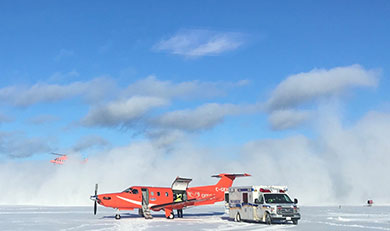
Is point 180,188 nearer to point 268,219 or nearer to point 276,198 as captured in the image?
point 276,198

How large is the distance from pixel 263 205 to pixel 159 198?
12.0 meters

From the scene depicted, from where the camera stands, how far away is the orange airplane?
37222 millimetres

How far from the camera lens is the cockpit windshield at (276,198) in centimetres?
3085

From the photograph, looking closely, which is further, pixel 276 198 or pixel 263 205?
pixel 276 198

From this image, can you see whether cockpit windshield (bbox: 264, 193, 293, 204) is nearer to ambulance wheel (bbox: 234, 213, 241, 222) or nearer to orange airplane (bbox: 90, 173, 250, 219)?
ambulance wheel (bbox: 234, 213, 241, 222)

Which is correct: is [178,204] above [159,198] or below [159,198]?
below

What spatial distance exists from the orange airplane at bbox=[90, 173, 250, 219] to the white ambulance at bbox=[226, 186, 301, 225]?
20.4 feet

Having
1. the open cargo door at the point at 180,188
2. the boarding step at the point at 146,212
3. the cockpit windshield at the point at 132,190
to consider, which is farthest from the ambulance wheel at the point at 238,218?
the cockpit windshield at the point at 132,190

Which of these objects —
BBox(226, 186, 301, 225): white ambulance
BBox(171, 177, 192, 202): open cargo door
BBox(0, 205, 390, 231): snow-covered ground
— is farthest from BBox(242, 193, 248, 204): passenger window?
BBox(171, 177, 192, 202): open cargo door

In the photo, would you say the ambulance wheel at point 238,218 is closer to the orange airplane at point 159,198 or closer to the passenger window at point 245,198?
the passenger window at point 245,198

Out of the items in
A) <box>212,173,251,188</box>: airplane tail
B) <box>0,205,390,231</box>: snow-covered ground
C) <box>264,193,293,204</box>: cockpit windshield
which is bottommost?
<box>0,205,390,231</box>: snow-covered ground

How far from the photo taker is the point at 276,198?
3112cm

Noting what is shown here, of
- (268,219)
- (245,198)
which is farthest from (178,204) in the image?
(268,219)

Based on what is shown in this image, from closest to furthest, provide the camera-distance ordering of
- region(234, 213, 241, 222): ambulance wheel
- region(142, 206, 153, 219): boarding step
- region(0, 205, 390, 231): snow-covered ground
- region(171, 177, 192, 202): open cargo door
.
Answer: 1. region(0, 205, 390, 231): snow-covered ground
2. region(234, 213, 241, 222): ambulance wheel
3. region(142, 206, 153, 219): boarding step
4. region(171, 177, 192, 202): open cargo door
